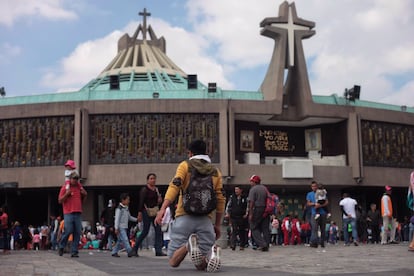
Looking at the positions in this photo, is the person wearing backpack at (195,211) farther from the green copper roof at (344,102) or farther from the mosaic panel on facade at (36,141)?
the green copper roof at (344,102)

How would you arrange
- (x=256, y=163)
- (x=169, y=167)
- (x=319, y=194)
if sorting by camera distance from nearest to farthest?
(x=319, y=194), (x=169, y=167), (x=256, y=163)

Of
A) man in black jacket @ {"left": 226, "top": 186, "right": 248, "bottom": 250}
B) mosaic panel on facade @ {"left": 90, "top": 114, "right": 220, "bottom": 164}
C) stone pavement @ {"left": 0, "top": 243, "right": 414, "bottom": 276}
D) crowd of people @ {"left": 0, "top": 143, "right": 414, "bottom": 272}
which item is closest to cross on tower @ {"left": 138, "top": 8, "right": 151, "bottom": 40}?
mosaic panel on facade @ {"left": 90, "top": 114, "right": 220, "bottom": 164}

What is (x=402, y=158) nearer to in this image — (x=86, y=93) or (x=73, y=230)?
(x=86, y=93)

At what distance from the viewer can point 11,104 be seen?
1383 inches

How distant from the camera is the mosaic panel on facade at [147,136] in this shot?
3341 cm

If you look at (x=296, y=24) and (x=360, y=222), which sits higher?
(x=296, y=24)

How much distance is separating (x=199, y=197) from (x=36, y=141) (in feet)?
93.4

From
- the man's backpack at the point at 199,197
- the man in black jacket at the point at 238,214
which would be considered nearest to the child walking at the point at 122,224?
the man in black jacket at the point at 238,214

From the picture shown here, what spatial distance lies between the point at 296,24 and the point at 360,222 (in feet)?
A: 50.5

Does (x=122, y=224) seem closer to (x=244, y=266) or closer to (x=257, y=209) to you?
(x=257, y=209)

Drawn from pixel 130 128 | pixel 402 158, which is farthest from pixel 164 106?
pixel 402 158

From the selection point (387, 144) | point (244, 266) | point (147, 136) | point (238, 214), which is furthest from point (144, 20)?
point (244, 266)

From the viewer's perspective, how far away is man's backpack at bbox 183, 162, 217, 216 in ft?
23.1

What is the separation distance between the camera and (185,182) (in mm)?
7156
